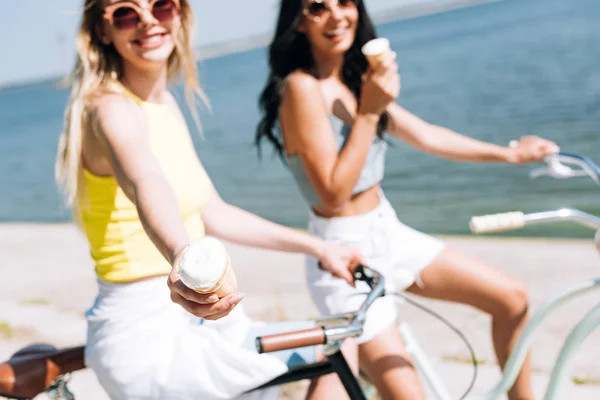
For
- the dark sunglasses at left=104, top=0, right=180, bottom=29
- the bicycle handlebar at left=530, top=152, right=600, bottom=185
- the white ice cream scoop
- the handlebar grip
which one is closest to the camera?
the white ice cream scoop

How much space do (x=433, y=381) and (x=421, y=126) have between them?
110 centimetres

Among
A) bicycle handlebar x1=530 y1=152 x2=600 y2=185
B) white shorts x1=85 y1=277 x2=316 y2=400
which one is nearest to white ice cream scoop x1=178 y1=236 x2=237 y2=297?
white shorts x1=85 y1=277 x2=316 y2=400

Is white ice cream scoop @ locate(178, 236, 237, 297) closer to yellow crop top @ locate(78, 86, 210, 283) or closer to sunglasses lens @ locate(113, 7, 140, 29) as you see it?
yellow crop top @ locate(78, 86, 210, 283)

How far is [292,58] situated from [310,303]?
3.06 m

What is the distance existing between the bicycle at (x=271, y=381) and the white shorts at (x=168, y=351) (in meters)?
0.05

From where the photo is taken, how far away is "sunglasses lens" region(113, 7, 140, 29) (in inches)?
86.1

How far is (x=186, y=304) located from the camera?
4.64 feet

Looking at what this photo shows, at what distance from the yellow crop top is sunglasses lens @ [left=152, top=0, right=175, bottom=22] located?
26 cm

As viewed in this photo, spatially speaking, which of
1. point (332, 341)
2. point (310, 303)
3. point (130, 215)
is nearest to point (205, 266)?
point (332, 341)

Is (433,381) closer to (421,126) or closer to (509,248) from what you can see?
(421,126)

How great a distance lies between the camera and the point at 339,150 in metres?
2.62

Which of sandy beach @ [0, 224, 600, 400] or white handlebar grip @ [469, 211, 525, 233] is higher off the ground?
white handlebar grip @ [469, 211, 525, 233]

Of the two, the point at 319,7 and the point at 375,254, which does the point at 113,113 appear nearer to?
the point at 319,7

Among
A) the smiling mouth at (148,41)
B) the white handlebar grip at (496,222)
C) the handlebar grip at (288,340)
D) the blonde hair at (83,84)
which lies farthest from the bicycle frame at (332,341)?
the smiling mouth at (148,41)
